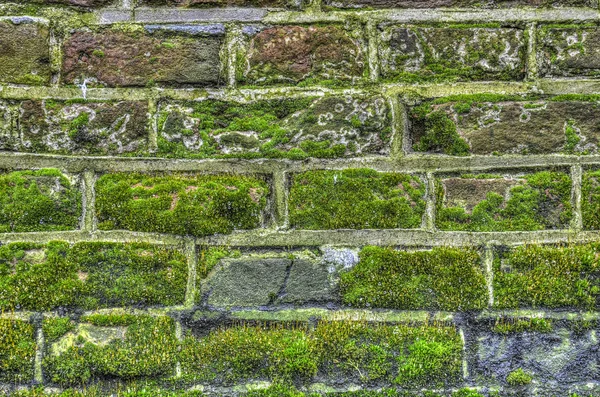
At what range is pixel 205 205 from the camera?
1.36 meters

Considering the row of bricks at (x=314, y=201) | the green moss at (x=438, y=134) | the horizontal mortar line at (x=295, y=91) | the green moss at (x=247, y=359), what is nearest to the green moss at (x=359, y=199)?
the row of bricks at (x=314, y=201)

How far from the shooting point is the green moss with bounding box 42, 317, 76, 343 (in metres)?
1.34

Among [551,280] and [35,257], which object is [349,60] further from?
[35,257]

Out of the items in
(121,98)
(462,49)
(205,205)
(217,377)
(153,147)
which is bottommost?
(217,377)

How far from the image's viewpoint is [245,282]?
1370 mm

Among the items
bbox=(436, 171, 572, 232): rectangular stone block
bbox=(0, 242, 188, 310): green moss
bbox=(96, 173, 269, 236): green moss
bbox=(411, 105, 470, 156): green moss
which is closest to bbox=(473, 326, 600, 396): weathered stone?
bbox=(436, 171, 572, 232): rectangular stone block

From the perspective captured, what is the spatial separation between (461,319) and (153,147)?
0.90 m

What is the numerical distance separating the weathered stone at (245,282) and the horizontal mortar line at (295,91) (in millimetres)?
426

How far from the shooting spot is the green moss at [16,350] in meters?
1.32

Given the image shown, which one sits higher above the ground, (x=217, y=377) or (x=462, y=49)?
(x=462, y=49)

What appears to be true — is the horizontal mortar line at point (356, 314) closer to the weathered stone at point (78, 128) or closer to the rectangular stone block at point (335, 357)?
the rectangular stone block at point (335, 357)

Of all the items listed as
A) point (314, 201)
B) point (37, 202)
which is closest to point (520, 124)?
point (314, 201)

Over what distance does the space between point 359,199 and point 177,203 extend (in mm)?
462

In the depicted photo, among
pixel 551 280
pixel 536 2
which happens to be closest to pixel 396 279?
pixel 551 280
